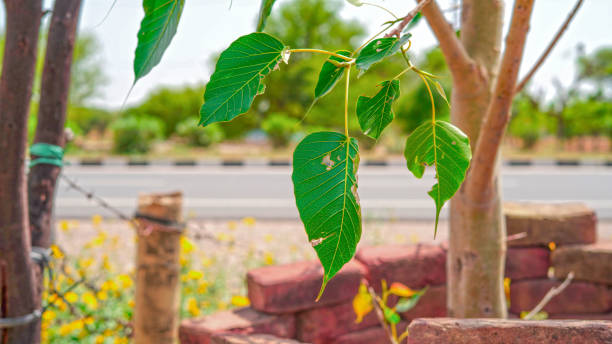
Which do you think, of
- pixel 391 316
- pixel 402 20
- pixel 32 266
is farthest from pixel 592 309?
pixel 32 266

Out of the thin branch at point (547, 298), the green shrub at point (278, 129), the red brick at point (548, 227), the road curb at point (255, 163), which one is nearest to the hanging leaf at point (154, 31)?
the thin branch at point (547, 298)

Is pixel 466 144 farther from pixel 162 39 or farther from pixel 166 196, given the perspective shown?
pixel 166 196

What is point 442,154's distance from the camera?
2.11 ft

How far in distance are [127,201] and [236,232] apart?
291cm

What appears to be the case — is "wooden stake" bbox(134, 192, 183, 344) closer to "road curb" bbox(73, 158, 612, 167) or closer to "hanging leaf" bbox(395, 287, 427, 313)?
"hanging leaf" bbox(395, 287, 427, 313)

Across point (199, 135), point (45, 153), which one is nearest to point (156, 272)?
point (45, 153)

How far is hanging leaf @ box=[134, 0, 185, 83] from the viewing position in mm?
567

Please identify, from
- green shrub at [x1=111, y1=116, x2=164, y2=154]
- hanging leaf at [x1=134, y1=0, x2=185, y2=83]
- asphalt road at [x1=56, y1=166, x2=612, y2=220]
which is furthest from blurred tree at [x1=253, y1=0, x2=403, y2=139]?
hanging leaf at [x1=134, y1=0, x2=185, y2=83]

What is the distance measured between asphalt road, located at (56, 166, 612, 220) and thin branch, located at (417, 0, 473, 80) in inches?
147

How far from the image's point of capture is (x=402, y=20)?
636 millimetres

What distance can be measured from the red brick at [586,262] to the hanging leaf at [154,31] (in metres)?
1.90

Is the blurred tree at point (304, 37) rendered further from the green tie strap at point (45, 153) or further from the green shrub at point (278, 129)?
the green tie strap at point (45, 153)

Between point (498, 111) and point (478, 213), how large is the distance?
0.31 metres

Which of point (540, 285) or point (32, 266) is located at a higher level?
point (32, 266)
